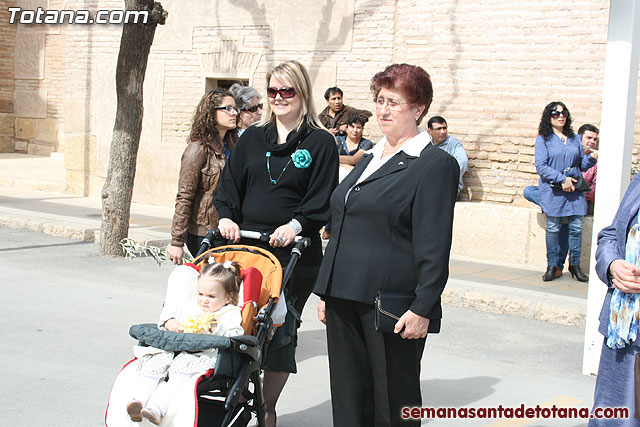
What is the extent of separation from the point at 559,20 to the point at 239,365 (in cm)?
825

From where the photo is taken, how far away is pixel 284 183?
16.0 ft

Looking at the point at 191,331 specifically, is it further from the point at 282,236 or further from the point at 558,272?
the point at 558,272

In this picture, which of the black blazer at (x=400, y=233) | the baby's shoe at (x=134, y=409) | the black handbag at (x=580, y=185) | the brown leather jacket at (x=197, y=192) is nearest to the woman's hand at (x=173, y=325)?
the baby's shoe at (x=134, y=409)

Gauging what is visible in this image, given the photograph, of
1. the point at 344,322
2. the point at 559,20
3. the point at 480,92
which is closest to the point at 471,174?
the point at 480,92

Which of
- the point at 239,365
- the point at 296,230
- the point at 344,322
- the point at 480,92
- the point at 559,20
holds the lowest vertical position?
the point at 239,365

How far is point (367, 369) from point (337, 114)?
822 cm

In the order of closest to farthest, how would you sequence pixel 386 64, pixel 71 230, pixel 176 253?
pixel 176 253 < pixel 71 230 < pixel 386 64

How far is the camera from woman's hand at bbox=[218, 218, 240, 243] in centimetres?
486

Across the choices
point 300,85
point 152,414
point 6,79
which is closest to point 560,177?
point 300,85

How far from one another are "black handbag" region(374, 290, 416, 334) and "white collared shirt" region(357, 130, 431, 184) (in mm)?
555

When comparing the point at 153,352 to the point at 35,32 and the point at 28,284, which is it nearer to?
the point at 28,284

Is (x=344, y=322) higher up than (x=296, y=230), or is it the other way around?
(x=296, y=230)

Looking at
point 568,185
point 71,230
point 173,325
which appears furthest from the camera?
point 71,230

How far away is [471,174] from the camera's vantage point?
11914mm
